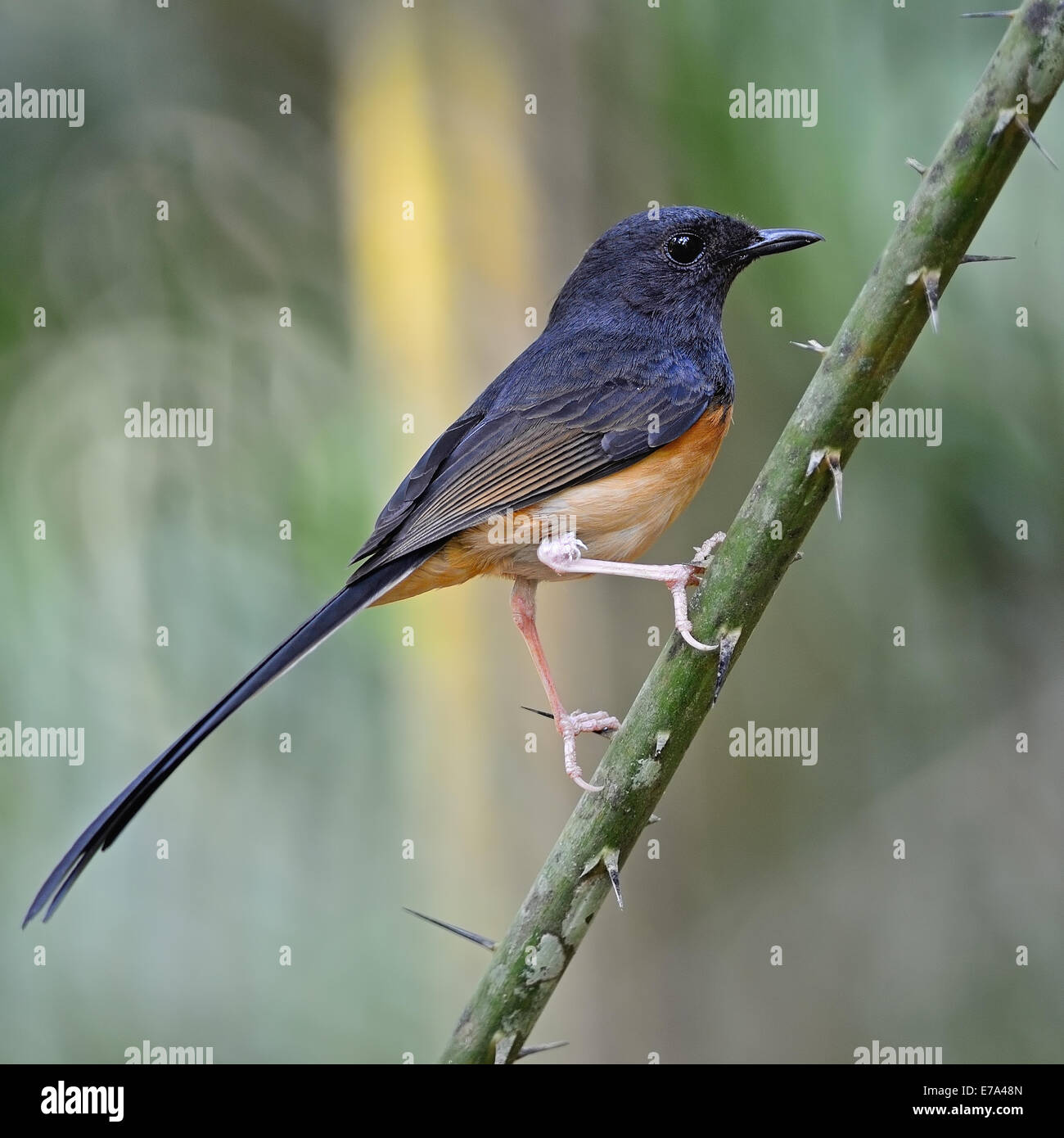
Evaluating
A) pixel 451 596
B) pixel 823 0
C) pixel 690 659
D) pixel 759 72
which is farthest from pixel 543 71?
pixel 690 659

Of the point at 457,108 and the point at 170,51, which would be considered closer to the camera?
the point at 457,108

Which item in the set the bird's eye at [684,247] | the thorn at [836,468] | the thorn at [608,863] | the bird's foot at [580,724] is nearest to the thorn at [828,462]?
the thorn at [836,468]

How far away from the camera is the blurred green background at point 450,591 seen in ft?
18.2

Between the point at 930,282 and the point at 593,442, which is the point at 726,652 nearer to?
the point at 930,282

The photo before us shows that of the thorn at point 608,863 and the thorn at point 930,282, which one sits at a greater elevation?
the thorn at point 930,282

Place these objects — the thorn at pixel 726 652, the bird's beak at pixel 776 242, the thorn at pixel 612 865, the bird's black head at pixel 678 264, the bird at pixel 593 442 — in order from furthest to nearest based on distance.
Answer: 1. the bird's black head at pixel 678 264
2. the bird's beak at pixel 776 242
3. the bird at pixel 593 442
4. the thorn at pixel 612 865
5. the thorn at pixel 726 652

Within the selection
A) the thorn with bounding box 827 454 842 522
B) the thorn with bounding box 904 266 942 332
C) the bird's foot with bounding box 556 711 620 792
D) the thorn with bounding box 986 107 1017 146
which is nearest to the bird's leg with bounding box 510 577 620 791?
the bird's foot with bounding box 556 711 620 792

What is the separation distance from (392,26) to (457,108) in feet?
1.74

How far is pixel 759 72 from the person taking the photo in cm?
551

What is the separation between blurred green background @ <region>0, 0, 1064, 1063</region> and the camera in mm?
5551

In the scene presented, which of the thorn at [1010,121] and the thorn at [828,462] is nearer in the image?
the thorn at [1010,121]

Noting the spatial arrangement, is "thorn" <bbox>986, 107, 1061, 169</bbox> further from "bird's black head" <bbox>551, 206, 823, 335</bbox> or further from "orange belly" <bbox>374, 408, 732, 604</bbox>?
"bird's black head" <bbox>551, 206, 823, 335</bbox>

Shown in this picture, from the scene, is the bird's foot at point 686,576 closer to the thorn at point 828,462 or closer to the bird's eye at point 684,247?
the thorn at point 828,462

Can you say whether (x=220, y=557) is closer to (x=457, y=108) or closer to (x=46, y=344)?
(x=46, y=344)
